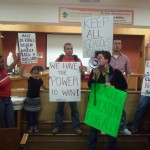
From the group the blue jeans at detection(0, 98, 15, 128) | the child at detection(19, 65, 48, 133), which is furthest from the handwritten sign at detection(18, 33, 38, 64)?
the blue jeans at detection(0, 98, 15, 128)

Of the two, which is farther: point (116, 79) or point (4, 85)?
point (4, 85)

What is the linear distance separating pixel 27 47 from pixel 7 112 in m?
0.99

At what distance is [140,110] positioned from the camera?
3.97 m

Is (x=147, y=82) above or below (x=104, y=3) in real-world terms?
below

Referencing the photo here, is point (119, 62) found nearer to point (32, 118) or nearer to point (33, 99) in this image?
point (33, 99)

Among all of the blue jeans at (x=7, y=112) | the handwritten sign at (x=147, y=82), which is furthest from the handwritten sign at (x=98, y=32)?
the blue jeans at (x=7, y=112)

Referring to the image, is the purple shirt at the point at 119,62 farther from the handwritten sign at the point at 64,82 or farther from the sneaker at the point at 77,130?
the sneaker at the point at 77,130

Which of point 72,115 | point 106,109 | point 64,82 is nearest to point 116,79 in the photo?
point 106,109

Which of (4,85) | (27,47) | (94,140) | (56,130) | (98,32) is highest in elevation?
(98,32)

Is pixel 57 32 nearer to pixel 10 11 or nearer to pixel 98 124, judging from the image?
pixel 10 11

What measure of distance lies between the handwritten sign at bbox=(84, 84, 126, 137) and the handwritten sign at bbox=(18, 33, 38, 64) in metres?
1.21

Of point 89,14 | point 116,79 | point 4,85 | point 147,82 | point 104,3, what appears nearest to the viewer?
point 116,79

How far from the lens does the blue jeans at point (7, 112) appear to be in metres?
3.59

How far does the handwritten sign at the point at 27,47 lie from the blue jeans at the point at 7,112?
624 millimetres
